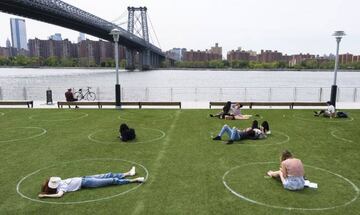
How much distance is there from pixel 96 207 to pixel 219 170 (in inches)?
155

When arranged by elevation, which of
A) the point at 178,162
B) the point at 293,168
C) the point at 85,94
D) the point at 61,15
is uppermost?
the point at 61,15

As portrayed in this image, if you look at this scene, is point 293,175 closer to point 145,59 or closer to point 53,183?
point 53,183

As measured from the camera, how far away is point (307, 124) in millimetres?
17500

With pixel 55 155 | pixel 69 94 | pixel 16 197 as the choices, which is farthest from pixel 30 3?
pixel 16 197

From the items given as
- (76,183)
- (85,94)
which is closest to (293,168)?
(76,183)

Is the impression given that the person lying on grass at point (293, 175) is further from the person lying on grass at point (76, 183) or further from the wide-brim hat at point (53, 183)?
the wide-brim hat at point (53, 183)

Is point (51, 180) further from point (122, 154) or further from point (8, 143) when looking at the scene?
point (8, 143)

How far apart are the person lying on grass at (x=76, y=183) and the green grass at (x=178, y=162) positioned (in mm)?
184

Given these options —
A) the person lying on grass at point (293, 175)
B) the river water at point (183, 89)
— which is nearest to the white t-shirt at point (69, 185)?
the person lying on grass at point (293, 175)

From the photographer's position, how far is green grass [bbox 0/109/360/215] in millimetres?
7742

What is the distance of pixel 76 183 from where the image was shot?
8602 millimetres

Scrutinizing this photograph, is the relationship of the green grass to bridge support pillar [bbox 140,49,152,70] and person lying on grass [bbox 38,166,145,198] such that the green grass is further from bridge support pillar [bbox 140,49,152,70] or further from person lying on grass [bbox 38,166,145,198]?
bridge support pillar [bbox 140,49,152,70]

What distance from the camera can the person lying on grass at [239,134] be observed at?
13375 millimetres

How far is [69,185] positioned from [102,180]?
826mm
